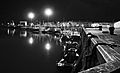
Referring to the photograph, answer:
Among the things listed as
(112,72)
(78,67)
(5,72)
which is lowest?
(5,72)

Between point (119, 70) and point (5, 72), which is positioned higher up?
point (119, 70)

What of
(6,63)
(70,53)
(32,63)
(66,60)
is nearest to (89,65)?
(66,60)

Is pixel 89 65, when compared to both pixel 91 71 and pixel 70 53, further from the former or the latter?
pixel 70 53

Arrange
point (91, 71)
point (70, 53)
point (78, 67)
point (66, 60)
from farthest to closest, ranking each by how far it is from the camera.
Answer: point (70, 53)
point (66, 60)
point (78, 67)
point (91, 71)

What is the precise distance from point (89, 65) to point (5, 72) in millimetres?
30332

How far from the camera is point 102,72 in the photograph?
138 inches

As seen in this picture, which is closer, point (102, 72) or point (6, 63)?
point (102, 72)

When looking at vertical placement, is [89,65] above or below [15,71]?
above

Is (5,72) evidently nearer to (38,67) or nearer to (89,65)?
(38,67)

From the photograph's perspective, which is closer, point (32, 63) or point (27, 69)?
point (27, 69)

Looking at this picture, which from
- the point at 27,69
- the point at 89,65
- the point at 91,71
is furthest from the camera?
the point at 27,69

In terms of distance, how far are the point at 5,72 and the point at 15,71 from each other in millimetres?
2355

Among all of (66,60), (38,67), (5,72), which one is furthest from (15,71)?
(66,60)

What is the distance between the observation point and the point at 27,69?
3747cm
